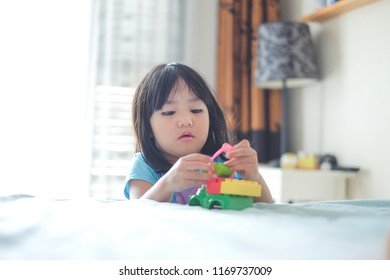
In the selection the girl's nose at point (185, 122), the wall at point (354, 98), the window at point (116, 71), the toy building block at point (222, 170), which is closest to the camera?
the toy building block at point (222, 170)

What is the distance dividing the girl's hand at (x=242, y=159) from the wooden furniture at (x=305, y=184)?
4.04ft

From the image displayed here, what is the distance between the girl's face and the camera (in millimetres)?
1305

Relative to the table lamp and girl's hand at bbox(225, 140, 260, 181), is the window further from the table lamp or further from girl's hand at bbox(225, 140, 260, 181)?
girl's hand at bbox(225, 140, 260, 181)

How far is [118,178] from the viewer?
2.74 m

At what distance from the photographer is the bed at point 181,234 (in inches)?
20.4

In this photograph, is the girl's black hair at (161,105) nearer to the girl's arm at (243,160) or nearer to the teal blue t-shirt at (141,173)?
the teal blue t-shirt at (141,173)

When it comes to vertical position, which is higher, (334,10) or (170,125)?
(334,10)

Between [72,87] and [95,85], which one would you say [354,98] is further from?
[72,87]

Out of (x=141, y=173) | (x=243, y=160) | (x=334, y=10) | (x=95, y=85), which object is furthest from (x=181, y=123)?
(x=95, y=85)

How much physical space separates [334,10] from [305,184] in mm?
804

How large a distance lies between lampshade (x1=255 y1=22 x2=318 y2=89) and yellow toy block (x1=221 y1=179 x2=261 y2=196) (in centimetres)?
162

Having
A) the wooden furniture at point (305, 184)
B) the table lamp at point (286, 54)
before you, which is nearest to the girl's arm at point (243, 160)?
the wooden furniture at point (305, 184)

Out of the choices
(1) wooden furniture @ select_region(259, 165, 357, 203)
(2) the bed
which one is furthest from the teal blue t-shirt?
(1) wooden furniture @ select_region(259, 165, 357, 203)

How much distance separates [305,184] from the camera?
2.34 m
